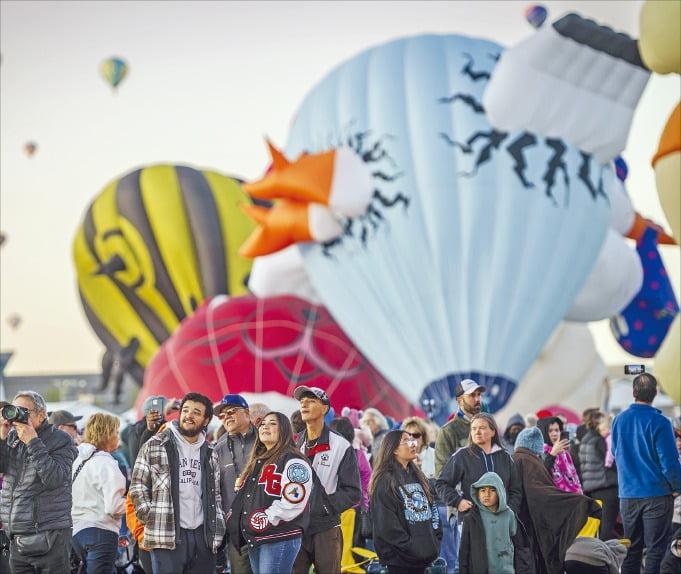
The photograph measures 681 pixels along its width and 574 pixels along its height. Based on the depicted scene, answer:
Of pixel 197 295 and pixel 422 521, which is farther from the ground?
pixel 197 295

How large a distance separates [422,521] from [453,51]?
10064mm

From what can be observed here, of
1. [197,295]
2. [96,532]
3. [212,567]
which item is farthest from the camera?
[197,295]

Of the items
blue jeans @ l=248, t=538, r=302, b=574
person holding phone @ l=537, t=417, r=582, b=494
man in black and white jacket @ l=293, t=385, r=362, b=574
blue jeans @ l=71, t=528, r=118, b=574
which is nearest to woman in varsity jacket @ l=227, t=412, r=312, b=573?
blue jeans @ l=248, t=538, r=302, b=574

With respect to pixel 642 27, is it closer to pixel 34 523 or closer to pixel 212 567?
pixel 212 567

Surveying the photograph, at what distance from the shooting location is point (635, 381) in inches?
→ 233

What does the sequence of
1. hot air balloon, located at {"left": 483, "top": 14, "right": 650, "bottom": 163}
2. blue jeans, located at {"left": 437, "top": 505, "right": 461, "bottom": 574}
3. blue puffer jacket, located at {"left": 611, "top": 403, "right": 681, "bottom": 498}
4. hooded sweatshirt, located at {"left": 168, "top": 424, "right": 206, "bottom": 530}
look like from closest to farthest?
hooded sweatshirt, located at {"left": 168, "top": 424, "right": 206, "bottom": 530}
blue puffer jacket, located at {"left": 611, "top": 403, "right": 681, "bottom": 498}
blue jeans, located at {"left": 437, "top": 505, "right": 461, "bottom": 574}
hot air balloon, located at {"left": 483, "top": 14, "right": 650, "bottom": 163}

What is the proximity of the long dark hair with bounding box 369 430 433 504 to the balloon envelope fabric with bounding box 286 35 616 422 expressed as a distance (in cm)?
811

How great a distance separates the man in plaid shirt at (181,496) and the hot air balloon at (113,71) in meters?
18.7

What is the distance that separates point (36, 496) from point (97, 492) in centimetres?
73

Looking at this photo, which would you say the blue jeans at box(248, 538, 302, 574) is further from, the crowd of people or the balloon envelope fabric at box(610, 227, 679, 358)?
the balloon envelope fabric at box(610, 227, 679, 358)

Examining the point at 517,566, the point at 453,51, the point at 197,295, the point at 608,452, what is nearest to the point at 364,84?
the point at 453,51

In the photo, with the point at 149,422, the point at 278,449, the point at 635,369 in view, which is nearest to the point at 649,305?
the point at 635,369

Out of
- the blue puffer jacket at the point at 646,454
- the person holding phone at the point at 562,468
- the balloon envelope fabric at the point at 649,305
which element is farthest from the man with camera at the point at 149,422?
the balloon envelope fabric at the point at 649,305

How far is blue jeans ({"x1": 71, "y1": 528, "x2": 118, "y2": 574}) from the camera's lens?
5504 mm
